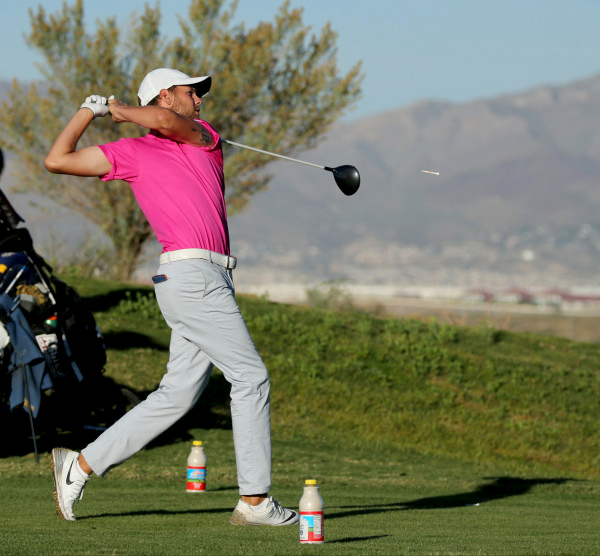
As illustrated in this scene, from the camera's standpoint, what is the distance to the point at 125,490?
8.80 metres

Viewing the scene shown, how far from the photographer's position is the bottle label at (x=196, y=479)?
28.6 feet

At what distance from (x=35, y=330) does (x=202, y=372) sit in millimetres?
3996

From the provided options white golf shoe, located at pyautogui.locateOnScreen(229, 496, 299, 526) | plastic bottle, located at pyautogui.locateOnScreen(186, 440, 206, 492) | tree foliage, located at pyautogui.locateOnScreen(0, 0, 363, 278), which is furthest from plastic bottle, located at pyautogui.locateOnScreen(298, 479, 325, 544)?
tree foliage, located at pyautogui.locateOnScreen(0, 0, 363, 278)

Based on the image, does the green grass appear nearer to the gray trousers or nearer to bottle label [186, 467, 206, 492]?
bottle label [186, 467, 206, 492]

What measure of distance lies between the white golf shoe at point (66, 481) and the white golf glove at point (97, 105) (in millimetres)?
1807

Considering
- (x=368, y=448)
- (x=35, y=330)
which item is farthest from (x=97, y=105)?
(x=368, y=448)

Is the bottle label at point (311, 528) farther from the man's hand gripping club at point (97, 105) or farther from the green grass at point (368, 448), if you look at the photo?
the man's hand gripping club at point (97, 105)

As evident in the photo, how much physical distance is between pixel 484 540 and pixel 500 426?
9694 millimetres

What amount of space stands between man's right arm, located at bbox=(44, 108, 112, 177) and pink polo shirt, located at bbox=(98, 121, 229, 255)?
0.05m

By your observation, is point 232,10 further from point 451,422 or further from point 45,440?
point 45,440

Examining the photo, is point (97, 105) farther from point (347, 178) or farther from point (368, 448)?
point (368, 448)

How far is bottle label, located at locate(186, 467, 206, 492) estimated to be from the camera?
8.72 m

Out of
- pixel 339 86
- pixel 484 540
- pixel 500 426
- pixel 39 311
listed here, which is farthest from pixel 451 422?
pixel 339 86

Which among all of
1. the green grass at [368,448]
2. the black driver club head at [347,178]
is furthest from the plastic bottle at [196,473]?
the black driver club head at [347,178]
